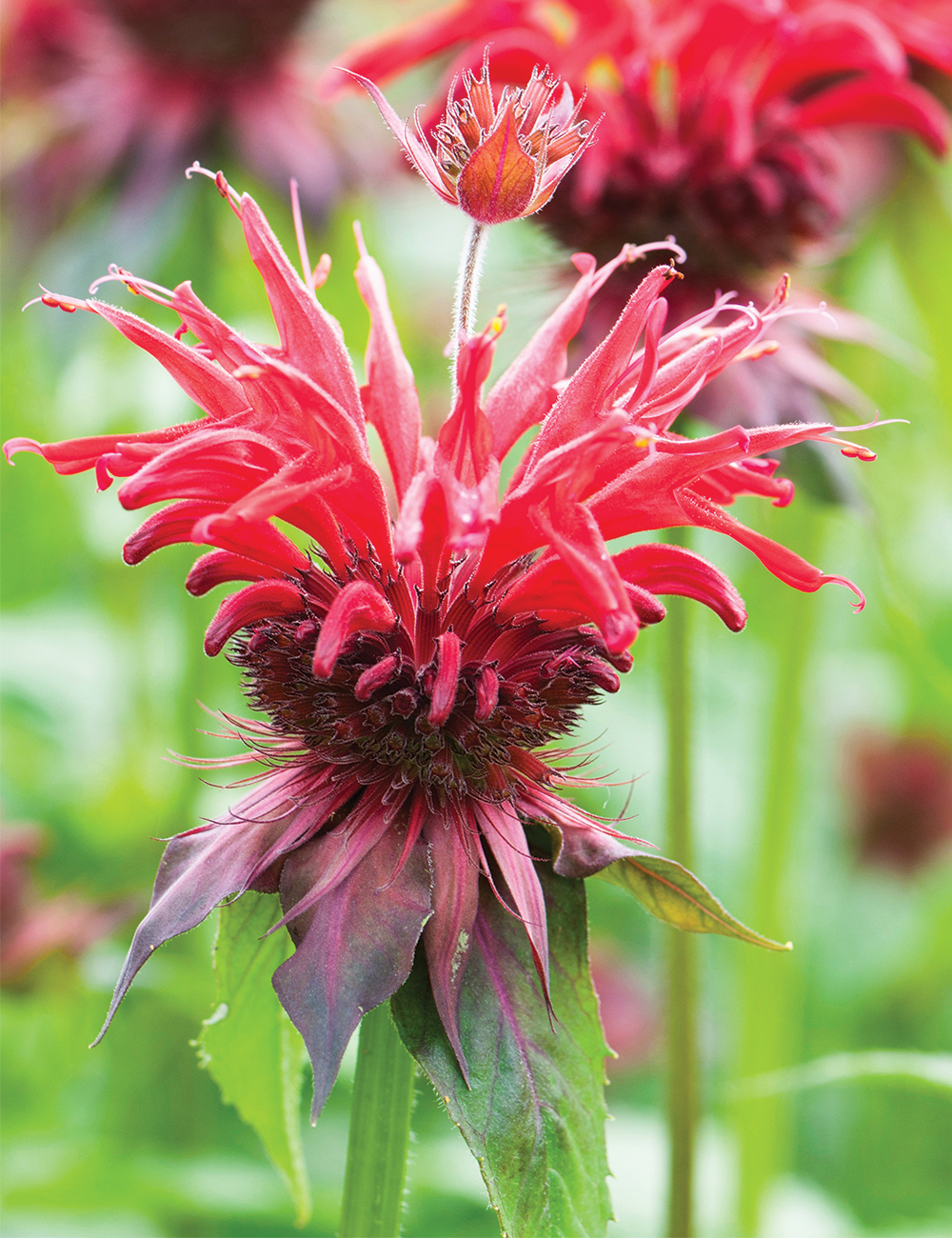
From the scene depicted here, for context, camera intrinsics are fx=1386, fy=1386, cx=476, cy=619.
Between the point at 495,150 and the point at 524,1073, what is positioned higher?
the point at 495,150

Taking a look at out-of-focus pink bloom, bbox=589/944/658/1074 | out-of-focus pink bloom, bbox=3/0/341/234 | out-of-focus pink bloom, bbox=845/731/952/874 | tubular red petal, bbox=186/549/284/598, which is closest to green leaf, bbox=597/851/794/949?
tubular red petal, bbox=186/549/284/598

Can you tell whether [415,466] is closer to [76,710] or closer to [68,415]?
[76,710]

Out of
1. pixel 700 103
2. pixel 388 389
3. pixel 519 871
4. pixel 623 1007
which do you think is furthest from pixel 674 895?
pixel 623 1007

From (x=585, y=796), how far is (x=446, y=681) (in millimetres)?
658

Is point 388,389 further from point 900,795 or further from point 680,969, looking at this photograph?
point 900,795

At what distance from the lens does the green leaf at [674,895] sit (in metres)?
0.61

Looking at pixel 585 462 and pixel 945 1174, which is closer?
pixel 585 462

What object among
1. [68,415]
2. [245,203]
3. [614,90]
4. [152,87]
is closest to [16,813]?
[68,415]

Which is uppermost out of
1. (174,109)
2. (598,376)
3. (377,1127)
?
(174,109)

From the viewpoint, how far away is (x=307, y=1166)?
4.82 ft

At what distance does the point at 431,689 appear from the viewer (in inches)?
25.1

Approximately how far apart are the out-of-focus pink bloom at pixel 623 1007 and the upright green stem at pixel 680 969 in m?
0.89

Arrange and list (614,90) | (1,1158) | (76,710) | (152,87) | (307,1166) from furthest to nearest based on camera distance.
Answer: (76,710)
(152,87)
(307,1166)
(1,1158)
(614,90)

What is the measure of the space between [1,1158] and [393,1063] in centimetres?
79
